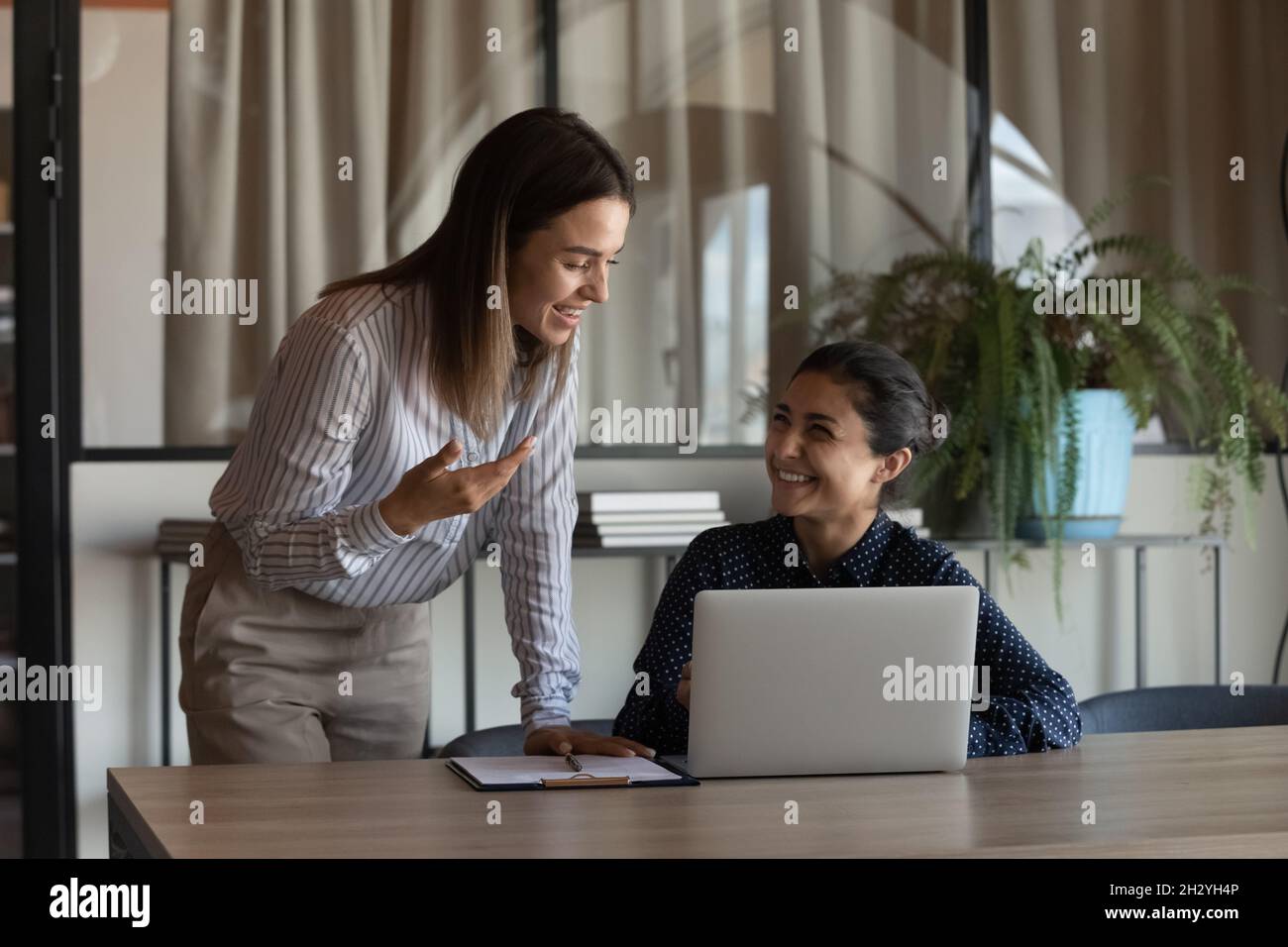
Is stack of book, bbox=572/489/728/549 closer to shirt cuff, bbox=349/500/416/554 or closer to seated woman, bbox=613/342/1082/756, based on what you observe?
seated woman, bbox=613/342/1082/756

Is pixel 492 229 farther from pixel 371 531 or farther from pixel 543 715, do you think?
pixel 543 715

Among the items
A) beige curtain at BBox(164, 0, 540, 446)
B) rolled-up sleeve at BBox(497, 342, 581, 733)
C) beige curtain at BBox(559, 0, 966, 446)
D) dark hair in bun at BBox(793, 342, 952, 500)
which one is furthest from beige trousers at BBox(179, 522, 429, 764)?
beige curtain at BBox(559, 0, 966, 446)

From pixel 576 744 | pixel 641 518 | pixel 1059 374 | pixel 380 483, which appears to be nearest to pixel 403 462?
pixel 380 483

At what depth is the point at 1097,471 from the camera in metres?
3.38

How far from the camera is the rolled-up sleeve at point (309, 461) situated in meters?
1.78

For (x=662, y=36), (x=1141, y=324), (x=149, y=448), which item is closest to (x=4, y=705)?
(x=149, y=448)

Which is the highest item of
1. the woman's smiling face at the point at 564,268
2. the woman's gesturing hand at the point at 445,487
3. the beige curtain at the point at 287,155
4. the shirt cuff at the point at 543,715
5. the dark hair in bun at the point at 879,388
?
the beige curtain at the point at 287,155

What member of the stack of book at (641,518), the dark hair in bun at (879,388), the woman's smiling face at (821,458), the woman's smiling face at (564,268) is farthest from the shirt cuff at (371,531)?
the stack of book at (641,518)

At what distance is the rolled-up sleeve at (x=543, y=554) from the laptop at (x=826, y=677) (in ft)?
1.15

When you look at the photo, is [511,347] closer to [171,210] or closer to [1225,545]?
[171,210]

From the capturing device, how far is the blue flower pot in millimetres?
3320

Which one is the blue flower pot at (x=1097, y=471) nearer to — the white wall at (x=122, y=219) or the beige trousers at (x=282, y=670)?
the beige trousers at (x=282, y=670)

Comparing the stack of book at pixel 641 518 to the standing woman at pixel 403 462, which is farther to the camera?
the stack of book at pixel 641 518

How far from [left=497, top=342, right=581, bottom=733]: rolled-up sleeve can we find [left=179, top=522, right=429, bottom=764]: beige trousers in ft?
0.55
